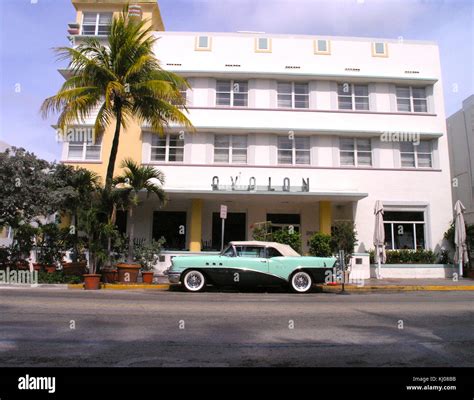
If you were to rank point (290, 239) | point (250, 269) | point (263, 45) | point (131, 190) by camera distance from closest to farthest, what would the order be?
point (250, 269)
point (131, 190)
point (290, 239)
point (263, 45)

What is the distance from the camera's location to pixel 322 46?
2236cm

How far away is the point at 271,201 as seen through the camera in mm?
20750

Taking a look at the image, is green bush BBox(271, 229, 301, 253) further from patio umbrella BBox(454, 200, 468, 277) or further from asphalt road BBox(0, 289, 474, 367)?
patio umbrella BBox(454, 200, 468, 277)

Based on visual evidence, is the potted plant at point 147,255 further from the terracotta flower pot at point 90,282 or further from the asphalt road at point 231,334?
the asphalt road at point 231,334

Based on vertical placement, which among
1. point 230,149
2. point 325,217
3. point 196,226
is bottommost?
point 196,226

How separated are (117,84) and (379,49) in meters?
14.5

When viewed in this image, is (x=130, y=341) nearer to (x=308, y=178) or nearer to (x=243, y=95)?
(x=308, y=178)

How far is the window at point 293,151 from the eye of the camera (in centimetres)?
2133

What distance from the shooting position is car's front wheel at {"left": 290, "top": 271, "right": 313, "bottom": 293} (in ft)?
43.5

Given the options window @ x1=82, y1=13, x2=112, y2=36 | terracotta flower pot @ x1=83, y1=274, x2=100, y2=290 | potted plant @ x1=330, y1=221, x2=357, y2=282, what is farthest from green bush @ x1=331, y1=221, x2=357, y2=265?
window @ x1=82, y1=13, x2=112, y2=36

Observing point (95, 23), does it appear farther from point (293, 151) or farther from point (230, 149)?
point (293, 151)

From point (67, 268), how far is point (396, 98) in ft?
58.1

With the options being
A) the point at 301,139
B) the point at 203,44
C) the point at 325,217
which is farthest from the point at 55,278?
the point at 203,44
